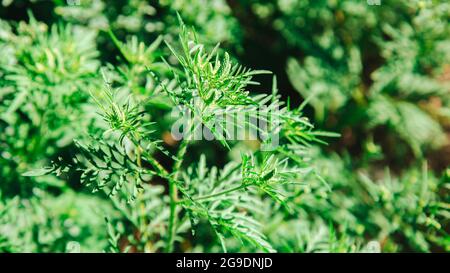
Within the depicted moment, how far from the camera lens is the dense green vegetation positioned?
40.9 inches

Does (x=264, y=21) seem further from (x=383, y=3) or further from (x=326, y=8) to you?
(x=383, y=3)

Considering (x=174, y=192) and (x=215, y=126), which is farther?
(x=174, y=192)

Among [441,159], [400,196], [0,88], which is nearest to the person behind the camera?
[0,88]

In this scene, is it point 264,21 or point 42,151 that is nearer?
point 42,151

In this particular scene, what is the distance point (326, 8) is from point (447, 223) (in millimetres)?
1348

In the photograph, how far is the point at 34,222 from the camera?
156 cm

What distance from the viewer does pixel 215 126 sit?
3.17 ft

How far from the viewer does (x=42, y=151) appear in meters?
1.57

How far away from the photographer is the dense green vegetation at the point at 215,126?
1.04 meters
